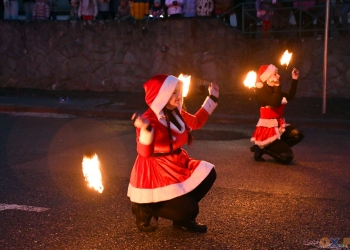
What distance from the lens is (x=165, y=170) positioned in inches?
209

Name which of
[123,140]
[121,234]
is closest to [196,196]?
[121,234]

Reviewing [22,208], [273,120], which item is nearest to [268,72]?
[273,120]

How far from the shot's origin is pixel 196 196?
5.50 metres

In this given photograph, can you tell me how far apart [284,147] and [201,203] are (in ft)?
7.76

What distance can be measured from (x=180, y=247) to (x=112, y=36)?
43.8ft

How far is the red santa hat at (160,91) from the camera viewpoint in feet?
17.4

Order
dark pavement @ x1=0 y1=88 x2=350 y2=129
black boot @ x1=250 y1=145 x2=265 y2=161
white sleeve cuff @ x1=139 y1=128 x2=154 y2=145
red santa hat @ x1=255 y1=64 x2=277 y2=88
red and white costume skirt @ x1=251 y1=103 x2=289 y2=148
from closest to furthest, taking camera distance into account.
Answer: white sleeve cuff @ x1=139 y1=128 x2=154 y2=145
red santa hat @ x1=255 y1=64 x2=277 y2=88
red and white costume skirt @ x1=251 y1=103 x2=289 y2=148
black boot @ x1=250 y1=145 x2=265 y2=161
dark pavement @ x1=0 y1=88 x2=350 y2=129

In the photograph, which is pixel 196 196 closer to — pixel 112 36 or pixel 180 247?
pixel 180 247

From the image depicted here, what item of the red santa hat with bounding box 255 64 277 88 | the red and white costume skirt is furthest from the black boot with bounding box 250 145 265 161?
the red santa hat with bounding box 255 64 277 88

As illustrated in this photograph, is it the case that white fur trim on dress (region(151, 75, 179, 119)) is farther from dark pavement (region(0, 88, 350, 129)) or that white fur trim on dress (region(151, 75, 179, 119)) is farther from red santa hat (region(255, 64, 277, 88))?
dark pavement (region(0, 88, 350, 129))

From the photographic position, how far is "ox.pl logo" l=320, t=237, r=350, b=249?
5.19 m

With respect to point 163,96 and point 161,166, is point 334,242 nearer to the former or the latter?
point 161,166

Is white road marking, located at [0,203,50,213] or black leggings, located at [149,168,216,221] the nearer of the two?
black leggings, located at [149,168,216,221]

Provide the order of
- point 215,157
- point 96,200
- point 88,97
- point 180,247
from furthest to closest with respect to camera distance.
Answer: point 88,97, point 215,157, point 96,200, point 180,247
